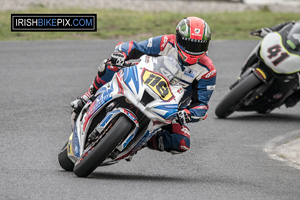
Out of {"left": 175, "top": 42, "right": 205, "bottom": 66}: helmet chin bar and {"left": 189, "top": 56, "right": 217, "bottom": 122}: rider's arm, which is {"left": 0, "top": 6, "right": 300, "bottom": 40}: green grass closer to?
{"left": 189, "top": 56, "right": 217, "bottom": 122}: rider's arm

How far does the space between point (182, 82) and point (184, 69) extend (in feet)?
0.44

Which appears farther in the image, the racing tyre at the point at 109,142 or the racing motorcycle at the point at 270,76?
the racing motorcycle at the point at 270,76

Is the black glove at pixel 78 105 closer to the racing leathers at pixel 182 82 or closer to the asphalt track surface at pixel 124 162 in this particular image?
the racing leathers at pixel 182 82

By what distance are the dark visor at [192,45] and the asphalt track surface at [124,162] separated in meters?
1.26

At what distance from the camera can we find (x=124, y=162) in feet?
26.3

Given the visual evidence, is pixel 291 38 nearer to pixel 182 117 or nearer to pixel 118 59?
pixel 182 117

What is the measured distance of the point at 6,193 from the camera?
19.6ft

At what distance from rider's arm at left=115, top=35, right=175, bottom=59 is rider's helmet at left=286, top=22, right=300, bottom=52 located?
3697 mm

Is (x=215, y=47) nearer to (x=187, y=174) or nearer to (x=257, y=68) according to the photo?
(x=257, y=68)

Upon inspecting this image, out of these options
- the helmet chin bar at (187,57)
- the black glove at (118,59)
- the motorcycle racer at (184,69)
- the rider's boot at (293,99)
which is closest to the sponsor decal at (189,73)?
the motorcycle racer at (184,69)

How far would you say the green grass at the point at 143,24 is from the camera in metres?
19.0

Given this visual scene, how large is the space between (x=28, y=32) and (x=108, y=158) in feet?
41.7

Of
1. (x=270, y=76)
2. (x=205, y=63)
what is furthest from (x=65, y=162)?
(x=270, y=76)

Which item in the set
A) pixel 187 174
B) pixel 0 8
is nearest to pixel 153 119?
pixel 187 174
